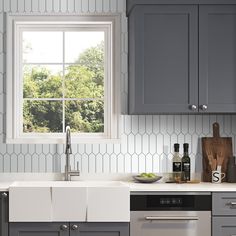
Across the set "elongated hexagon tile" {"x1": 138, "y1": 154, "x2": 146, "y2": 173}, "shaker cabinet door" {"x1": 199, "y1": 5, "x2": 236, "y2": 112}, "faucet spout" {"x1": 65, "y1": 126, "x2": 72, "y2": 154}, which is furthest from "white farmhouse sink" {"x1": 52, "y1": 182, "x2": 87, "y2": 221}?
"shaker cabinet door" {"x1": 199, "y1": 5, "x2": 236, "y2": 112}

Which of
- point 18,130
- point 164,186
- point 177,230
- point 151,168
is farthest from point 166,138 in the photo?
point 18,130

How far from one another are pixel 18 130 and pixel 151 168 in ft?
3.61

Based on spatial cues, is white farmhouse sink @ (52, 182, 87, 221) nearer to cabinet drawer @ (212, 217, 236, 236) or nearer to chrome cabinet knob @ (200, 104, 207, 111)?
cabinet drawer @ (212, 217, 236, 236)

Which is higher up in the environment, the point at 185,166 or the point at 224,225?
the point at 185,166

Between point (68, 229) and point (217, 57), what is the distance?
165 centimetres

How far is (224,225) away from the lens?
4.00m

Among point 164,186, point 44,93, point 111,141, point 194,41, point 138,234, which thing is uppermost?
point 194,41

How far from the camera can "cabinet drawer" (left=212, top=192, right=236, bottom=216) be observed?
4.00m

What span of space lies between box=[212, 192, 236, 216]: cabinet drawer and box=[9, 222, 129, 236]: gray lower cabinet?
2.01ft

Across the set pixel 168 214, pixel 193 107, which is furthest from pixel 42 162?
pixel 193 107

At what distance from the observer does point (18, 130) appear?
15.4 feet

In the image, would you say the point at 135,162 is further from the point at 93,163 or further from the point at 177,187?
the point at 177,187

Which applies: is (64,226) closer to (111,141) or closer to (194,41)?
(111,141)

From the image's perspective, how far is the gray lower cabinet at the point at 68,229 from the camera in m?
4.00
